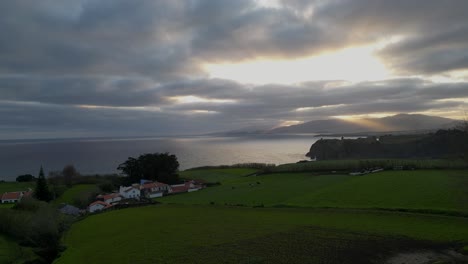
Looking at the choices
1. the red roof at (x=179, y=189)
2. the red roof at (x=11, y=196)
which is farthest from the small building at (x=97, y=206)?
the red roof at (x=11, y=196)

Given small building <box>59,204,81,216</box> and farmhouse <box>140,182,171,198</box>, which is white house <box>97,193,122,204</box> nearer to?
farmhouse <box>140,182,171,198</box>

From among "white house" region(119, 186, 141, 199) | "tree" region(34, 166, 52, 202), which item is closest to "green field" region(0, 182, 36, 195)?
"tree" region(34, 166, 52, 202)

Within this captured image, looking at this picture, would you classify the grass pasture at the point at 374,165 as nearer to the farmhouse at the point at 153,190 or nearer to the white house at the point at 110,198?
the farmhouse at the point at 153,190

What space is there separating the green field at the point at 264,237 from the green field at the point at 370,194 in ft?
8.86

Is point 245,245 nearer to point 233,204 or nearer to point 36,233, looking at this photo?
point 233,204

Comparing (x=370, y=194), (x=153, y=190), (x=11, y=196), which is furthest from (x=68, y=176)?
(x=370, y=194)

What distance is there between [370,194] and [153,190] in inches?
1342

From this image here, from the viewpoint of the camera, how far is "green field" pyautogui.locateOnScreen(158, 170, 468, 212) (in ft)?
88.5

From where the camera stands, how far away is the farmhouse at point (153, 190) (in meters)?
50.9

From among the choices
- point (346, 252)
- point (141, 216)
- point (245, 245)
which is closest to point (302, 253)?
point (346, 252)

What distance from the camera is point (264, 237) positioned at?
819 inches

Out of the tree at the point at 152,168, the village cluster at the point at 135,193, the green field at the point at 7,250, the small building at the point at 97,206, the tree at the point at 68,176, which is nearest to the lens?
the green field at the point at 7,250

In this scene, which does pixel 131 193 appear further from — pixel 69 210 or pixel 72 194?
pixel 69 210

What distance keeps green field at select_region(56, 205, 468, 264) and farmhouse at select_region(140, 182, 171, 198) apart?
20038 mm
